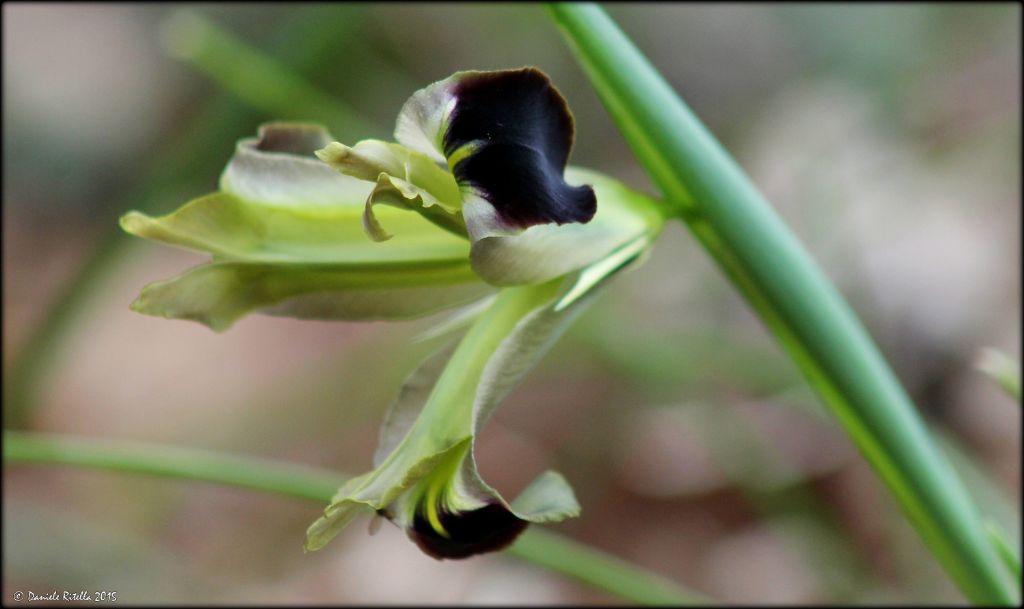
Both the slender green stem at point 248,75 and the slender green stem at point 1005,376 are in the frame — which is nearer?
the slender green stem at point 1005,376

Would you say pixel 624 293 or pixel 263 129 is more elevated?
pixel 263 129

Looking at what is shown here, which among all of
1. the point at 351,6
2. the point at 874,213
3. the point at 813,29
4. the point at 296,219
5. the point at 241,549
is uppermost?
the point at 296,219

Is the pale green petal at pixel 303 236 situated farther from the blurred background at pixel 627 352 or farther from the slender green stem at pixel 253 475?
the blurred background at pixel 627 352

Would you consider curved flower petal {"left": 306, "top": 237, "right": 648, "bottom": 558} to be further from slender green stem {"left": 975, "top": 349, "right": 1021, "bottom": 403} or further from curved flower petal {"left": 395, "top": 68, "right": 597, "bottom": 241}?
slender green stem {"left": 975, "top": 349, "right": 1021, "bottom": 403}

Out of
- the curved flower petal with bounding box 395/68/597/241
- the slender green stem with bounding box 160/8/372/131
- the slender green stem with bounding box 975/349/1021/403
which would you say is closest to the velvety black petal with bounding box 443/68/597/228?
the curved flower petal with bounding box 395/68/597/241

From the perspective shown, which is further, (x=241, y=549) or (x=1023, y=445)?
(x=241, y=549)

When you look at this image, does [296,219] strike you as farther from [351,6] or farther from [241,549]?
[241,549]

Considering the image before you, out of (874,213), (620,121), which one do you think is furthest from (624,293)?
(620,121)

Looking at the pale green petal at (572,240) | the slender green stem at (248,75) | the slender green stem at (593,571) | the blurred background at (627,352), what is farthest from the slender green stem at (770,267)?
the slender green stem at (248,75)
